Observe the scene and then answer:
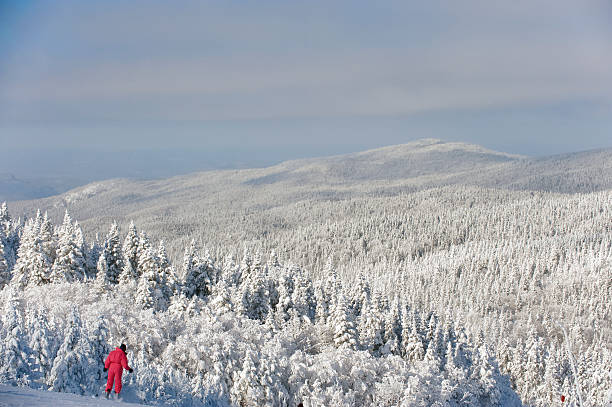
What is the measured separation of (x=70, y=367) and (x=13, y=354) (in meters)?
2.87

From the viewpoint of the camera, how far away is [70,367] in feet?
72.7

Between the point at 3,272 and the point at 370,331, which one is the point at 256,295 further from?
the point at 3,272

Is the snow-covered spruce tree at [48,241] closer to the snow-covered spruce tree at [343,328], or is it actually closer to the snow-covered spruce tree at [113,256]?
the snow-covered spruce tree at [113,256]

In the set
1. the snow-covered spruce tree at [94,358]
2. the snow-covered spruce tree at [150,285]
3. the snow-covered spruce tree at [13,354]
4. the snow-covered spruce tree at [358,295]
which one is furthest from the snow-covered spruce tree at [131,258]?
the snow-covered spruce tree at [358,295]

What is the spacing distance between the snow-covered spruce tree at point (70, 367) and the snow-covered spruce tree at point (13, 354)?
4.41ft

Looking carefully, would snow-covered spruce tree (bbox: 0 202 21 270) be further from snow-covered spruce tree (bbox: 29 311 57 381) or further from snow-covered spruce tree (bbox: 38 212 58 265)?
snow-covered spruce tree (bbox: 29 311 57 381)

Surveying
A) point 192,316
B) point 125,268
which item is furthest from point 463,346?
point 125,268

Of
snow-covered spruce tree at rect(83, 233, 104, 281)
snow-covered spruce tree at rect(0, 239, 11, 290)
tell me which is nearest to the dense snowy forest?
snow-covered spruce tree at rect(83, 233, 104, 281)

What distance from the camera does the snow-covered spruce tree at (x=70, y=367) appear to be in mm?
21594

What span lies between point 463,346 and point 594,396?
28.7 metres

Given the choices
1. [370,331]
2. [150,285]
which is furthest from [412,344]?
[150,285]

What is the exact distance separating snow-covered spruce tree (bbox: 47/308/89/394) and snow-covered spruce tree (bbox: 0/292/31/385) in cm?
134

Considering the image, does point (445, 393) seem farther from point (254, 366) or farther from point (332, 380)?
point (254, 366)

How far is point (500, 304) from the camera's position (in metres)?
166
